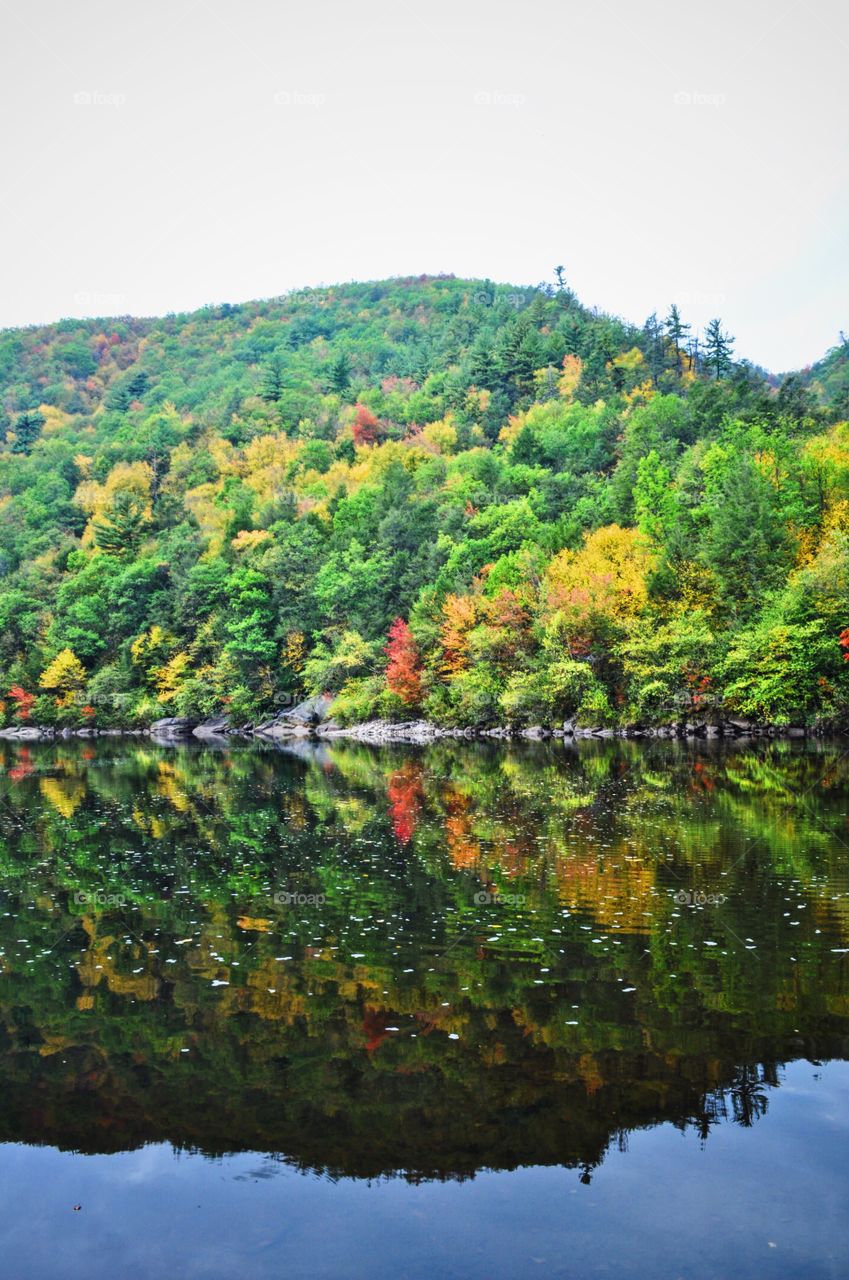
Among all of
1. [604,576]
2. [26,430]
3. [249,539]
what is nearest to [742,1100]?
[604,576]

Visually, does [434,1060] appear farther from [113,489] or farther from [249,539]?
[113,489]

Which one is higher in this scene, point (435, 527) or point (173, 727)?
point (435, 527)

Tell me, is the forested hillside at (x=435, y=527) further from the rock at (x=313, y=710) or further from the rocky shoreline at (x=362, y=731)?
the rock at (x=313, y=710)

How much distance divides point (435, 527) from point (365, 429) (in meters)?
33.8

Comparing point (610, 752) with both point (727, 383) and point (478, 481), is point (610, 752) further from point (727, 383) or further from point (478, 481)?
point (727, 383)

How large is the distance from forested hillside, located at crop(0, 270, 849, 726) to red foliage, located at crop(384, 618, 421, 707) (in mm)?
206

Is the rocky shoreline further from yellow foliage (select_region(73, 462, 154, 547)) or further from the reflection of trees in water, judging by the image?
the reflection of trees in water

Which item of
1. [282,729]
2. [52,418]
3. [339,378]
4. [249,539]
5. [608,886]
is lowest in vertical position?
[282,729]

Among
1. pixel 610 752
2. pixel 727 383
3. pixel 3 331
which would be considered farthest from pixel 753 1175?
pixel 3 331

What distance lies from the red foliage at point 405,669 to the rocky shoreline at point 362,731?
7.08ft

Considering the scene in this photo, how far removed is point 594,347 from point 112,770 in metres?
81.0

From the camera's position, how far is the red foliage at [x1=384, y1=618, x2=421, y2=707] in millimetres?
66188

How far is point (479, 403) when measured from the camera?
10650 centimetres

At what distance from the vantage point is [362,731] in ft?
223
